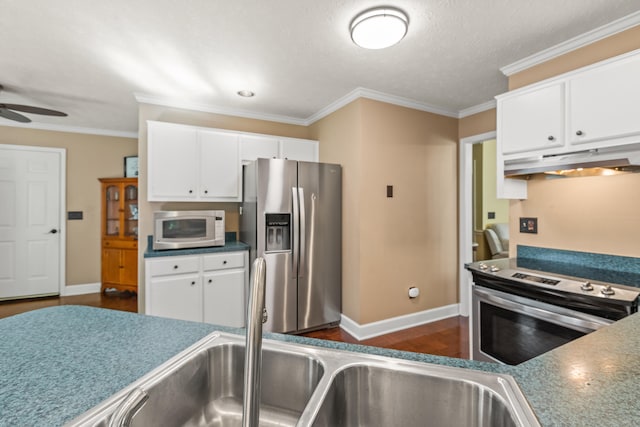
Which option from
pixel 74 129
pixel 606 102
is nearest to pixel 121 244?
pixel 74 129

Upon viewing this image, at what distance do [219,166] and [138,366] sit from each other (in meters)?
2.57

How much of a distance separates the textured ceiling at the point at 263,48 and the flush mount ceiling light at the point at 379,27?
50 mm

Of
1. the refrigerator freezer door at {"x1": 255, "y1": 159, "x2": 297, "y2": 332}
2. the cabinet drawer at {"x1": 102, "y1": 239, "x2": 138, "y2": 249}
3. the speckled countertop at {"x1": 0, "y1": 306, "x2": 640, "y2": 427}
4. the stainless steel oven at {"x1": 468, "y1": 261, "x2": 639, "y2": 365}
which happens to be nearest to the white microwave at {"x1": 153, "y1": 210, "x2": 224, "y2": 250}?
the refrigerator freezer door at {"x1": 255, "y1": 159, "x2": 297, "y2": 332}

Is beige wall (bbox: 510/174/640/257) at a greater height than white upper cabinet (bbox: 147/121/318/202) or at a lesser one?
lesser

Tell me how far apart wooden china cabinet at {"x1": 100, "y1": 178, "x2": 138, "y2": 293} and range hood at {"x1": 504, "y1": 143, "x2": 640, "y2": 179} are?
4.59 meters

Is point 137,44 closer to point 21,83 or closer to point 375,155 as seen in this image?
point 21,83

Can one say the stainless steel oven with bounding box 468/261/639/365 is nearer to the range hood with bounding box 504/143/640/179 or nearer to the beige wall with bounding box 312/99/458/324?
the range hood with bounding box 504/143/640/179

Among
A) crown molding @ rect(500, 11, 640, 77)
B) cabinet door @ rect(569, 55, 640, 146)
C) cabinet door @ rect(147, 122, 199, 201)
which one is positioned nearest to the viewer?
cabinet door @ rect(569, 55, 640, 146)

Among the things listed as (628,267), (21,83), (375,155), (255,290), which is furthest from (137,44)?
(628,267)

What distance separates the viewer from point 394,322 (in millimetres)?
3027

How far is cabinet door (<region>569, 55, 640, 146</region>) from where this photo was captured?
159 cm

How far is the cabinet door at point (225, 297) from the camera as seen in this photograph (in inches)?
110

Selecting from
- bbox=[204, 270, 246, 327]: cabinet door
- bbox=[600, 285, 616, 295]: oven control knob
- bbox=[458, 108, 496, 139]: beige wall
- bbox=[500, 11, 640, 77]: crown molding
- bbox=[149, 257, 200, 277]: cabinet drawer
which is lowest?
bbox=[204, 270, 246, 327]: cabinet door

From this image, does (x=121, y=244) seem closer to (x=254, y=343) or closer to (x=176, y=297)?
(x=176, y=297)
